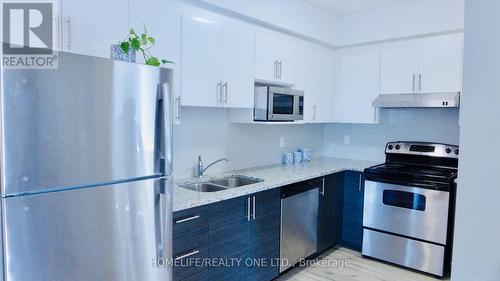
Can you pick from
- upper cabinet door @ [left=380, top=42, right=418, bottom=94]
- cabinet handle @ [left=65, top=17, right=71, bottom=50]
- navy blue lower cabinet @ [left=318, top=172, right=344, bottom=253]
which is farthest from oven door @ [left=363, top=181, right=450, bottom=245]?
cabinet handle @ [left=65, top=17, right=71, bottom=50]

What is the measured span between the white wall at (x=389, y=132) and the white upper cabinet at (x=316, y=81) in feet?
1.46

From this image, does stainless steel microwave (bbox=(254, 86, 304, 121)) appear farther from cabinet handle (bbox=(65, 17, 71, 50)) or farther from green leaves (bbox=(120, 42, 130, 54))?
cabinet handle (bbox=(65, 17, 71, 50))

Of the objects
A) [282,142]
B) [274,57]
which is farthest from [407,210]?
[274,57]

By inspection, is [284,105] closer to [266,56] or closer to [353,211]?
[266,56]

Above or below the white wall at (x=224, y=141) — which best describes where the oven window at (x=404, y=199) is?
below

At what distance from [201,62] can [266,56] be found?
78cm

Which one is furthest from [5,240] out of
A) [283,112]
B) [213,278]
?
[283,112]

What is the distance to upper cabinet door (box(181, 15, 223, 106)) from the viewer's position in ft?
7.68

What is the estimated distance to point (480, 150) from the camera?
A: 0.77 meters

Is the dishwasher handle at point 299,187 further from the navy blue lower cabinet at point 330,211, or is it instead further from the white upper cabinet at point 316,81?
the white upper cabinet at point 316,81

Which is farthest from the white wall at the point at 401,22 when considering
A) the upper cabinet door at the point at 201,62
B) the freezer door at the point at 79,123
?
the freezer door at the point at 79,123

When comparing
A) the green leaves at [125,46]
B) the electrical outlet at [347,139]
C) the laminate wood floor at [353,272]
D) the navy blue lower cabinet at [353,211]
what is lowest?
the laminate wood floor at [353,272]

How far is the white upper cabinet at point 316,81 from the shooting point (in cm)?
349

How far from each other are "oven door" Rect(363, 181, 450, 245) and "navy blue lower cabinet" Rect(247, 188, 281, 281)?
1.14 metres
